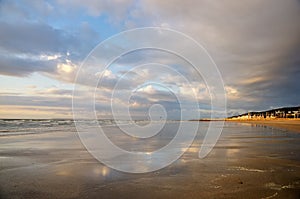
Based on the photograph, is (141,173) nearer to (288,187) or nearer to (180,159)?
(180,159)

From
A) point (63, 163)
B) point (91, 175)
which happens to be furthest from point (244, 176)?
point (63, 163)

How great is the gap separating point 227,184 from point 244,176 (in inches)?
45.7

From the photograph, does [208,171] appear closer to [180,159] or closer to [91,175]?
[180,159]

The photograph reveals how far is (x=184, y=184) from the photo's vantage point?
658cm

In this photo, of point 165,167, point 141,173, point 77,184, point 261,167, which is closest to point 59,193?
point 77,184

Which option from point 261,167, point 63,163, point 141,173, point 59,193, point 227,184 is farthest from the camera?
point 63,163

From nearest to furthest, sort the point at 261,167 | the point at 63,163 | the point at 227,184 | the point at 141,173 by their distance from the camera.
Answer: the point at 227,184 < the point at 141,173 < the point at 261,167 < the point at 63,163

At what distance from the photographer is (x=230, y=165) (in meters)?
9.13

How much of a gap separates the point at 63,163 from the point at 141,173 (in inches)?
139

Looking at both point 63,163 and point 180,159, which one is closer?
point 63,163

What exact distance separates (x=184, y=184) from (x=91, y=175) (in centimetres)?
281

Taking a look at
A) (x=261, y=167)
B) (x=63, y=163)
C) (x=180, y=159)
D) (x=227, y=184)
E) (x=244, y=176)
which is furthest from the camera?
(x=180, y=159)

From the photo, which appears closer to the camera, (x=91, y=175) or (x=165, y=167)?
(x=91, y=175)

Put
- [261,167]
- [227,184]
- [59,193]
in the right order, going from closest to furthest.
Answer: [59,193]
[227,184]
[261,167]
